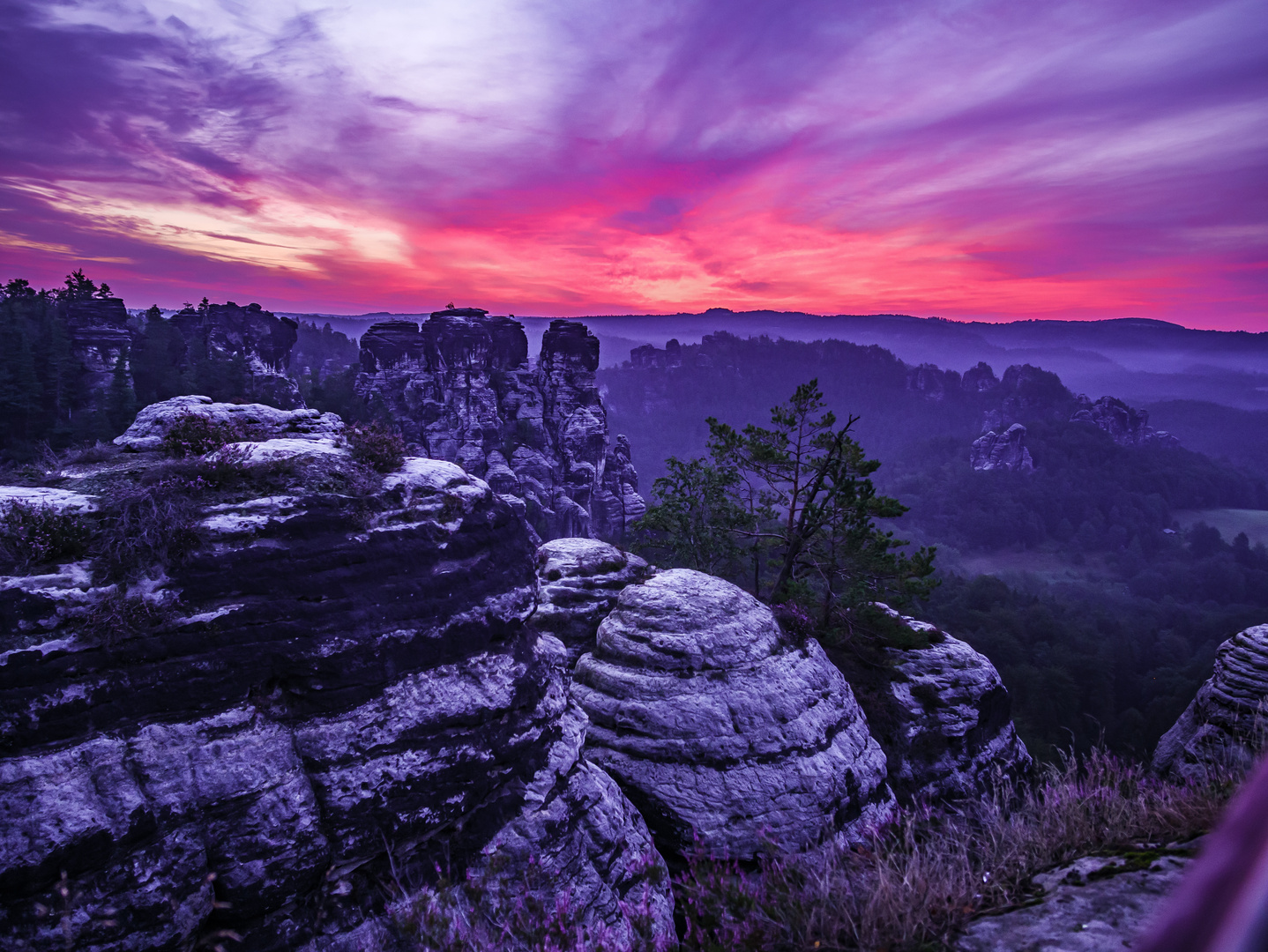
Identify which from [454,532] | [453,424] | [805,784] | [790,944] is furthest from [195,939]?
[453,424]

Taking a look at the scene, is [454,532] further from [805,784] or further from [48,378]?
[48,378]

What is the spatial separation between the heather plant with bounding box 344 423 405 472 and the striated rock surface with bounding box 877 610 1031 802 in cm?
1551

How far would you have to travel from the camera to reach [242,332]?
309 feet

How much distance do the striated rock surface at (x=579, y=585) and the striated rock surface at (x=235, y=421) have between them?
6958mm

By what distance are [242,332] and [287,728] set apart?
107 m

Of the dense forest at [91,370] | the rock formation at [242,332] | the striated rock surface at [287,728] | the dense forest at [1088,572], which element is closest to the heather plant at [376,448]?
the striated rock surface at [287,728]

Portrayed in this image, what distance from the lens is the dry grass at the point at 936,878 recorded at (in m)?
5.86

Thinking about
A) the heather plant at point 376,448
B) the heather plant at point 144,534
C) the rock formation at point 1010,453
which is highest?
the heather plant at point 376,448

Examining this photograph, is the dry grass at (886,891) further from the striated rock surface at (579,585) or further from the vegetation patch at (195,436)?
the striated rock surface at (579,585)

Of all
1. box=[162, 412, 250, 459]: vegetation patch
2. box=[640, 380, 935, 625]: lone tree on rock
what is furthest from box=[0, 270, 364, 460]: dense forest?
box=[640, 380, 935, 625]: lone tree on rock

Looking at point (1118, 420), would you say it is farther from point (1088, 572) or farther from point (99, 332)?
point (99, 332)

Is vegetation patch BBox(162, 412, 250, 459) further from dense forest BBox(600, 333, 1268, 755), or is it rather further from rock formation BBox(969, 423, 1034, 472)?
rock formation BBox(969, 423, 1034, 472)

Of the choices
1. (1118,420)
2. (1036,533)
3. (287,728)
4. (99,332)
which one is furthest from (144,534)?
(1118,420)

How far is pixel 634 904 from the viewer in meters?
10.0
